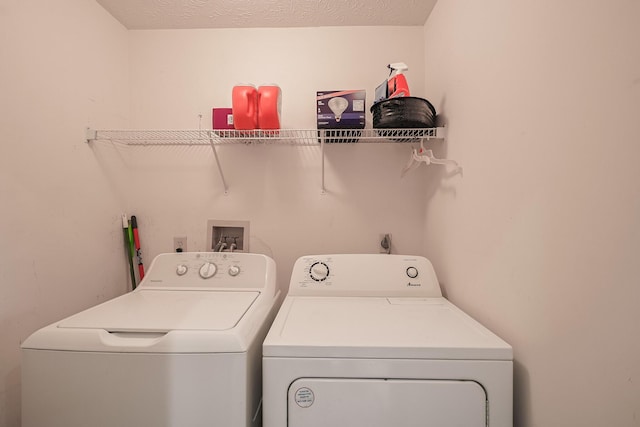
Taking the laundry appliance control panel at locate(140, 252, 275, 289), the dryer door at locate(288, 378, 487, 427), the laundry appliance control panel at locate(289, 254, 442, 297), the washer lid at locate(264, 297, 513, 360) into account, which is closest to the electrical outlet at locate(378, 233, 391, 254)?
the laundry appliance control panel at locate(289, 254, 442, 297)

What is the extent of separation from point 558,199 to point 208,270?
1.38 metres

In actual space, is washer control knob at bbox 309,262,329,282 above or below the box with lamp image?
below

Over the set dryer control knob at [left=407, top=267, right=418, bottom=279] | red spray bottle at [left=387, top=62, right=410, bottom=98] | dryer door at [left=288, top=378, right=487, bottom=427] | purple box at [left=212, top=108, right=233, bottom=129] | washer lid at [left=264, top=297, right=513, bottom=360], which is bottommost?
dryer door at [left=288, top=378, right=487, bottom=427]

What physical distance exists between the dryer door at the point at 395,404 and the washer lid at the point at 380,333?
0.26 ft

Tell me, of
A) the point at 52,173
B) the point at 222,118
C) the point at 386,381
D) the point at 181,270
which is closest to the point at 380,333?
the point at 386,381

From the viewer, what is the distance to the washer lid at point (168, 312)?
0.86 meters

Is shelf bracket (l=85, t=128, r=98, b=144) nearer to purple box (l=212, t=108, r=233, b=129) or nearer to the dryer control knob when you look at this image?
purple box (l=212, t=108, r=233, b=129)

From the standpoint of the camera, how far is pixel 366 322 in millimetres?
971

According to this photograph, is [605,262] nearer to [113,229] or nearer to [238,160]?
[238,160]

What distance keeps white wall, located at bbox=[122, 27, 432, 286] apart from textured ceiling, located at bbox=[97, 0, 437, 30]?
5cm

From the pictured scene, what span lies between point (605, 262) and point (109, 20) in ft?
7.83

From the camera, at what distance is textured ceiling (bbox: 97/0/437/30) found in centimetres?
147

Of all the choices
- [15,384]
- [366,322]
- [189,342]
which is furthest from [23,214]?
[366,322]

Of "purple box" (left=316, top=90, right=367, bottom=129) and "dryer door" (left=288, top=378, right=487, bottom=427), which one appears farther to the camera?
"purple box" (left=316, top=90, right=367, bottom=129)
